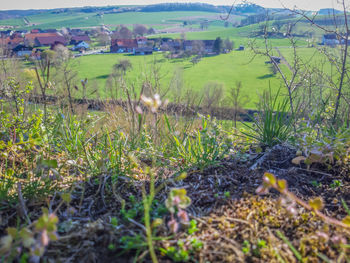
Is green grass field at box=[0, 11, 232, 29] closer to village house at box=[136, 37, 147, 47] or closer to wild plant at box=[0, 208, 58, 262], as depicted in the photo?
village house at box=[136, 37, 147, 47]

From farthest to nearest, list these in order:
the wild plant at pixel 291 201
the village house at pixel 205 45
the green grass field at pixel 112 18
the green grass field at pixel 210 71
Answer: the green grass field at pixel 112 18 < the village house at pixel 205 45 < the green grass field at pixel 210 71 < the wild plant at pixel 291 201

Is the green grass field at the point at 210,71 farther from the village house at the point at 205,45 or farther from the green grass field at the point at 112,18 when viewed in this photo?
the green grass field at the point at 112,18

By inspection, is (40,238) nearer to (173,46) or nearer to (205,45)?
(205,45)

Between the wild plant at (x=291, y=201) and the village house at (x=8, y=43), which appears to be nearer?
the wild plant at (x=291, y=201)

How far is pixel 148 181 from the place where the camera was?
197 centimetres

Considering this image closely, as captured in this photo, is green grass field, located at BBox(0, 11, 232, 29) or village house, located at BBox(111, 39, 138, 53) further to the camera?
green grass field, located at BBox(0, 11, 232, 29)

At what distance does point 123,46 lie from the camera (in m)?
75.2

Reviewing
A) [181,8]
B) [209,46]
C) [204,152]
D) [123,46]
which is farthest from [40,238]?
[181,8]

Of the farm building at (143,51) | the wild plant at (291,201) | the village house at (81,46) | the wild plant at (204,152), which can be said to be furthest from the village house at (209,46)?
the wild plant at (291,201)

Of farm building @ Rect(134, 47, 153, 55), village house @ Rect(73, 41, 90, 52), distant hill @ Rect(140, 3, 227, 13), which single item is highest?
distant hill @ Rect(140, 3, 227, 13)

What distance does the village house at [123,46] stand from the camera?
246ft

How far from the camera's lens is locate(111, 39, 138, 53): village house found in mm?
74875

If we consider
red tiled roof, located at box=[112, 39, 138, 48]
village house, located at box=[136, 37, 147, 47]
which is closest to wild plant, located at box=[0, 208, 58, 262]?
red tiled roof, located at box=[112, 39, 138, 48]

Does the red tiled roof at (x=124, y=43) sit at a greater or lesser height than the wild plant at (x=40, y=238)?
greater
